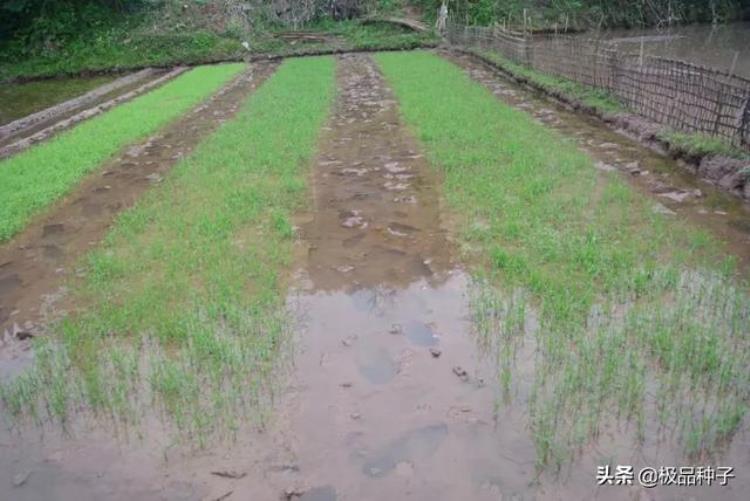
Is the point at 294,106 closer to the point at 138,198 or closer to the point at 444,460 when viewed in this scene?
the point at 138,198

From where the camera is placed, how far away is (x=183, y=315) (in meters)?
4.84

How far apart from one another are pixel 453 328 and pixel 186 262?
2.64 meters

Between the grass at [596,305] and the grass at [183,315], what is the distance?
166 centimetres

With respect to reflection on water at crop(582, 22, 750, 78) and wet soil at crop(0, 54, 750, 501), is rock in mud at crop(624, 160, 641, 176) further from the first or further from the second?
reflection on water at crop(582, 22, 750, 78)

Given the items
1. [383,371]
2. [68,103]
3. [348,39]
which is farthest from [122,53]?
[383,371]

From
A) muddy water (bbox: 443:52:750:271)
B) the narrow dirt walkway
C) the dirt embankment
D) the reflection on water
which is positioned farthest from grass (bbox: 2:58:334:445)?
the reflection on water

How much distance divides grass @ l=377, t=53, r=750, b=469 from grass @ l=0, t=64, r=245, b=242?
5.02 meters

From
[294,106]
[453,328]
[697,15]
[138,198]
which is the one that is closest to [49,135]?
[294,106]

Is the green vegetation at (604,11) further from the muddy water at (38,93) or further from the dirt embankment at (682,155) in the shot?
the dirt embankment at (682,155)

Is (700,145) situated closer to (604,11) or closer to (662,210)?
(662,210)

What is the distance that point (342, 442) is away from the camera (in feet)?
11.3

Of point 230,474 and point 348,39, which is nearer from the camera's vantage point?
point 230,474

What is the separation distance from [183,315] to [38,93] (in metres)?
18.3

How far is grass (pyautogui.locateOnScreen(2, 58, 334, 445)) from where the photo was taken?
385 cm
